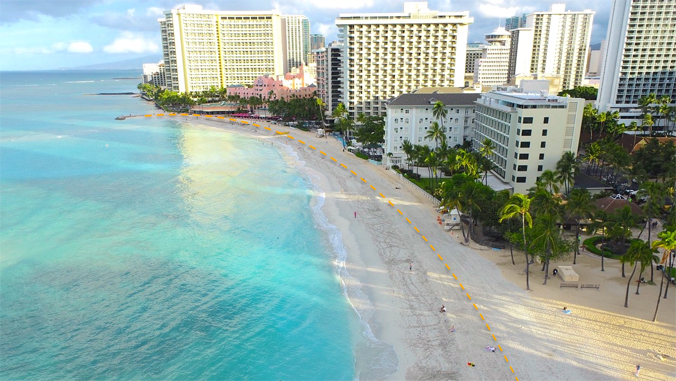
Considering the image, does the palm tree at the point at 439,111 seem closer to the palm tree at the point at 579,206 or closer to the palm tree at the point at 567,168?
the palm tree at the point at 567,168

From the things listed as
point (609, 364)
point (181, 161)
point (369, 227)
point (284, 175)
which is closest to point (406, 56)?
point (284, 175)

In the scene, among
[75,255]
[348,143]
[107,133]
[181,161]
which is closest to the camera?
[75,255]

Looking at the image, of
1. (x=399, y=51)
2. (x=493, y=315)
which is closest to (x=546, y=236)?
(x=493, y=315)

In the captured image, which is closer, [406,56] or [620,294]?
[620,294]

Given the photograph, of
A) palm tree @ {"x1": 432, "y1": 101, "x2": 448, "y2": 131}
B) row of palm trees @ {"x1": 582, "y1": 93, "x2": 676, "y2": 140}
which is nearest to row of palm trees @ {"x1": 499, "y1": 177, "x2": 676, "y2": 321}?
palm tree @ {"x1": 432, "y1": 101, "x2": 448, "y2": 131}

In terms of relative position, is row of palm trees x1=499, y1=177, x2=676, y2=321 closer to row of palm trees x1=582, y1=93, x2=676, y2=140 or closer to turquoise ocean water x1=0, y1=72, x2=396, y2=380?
turquoise ocean water x1=0, y1=72, x2=396, y2=380

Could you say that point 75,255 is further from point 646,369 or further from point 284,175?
point 646,369

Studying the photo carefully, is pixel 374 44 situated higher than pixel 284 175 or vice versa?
pixel 374 44
